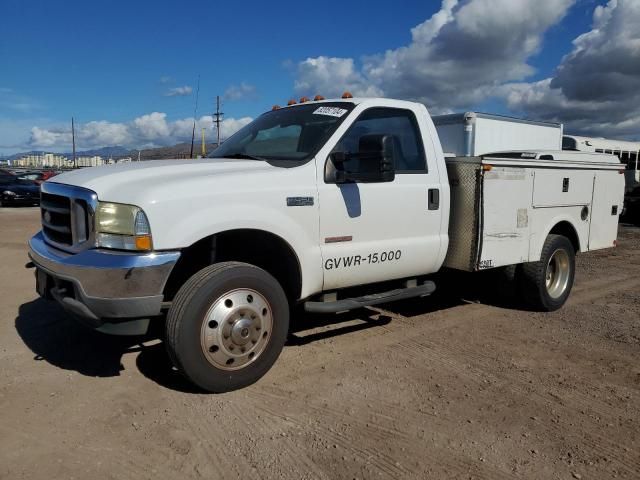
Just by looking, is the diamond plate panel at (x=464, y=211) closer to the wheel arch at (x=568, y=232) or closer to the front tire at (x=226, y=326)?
the wheel arch at (x=568, y=232)

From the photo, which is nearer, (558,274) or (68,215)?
(68,215)

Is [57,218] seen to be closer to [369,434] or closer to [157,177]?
[157,177]

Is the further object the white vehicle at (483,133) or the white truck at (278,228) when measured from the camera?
the white vehicle at (483,133)

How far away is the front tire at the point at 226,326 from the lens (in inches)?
136

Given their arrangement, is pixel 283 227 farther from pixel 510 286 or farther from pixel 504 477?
pixel 510 286

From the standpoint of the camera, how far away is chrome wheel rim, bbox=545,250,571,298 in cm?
616

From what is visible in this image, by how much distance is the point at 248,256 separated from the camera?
4215 mm

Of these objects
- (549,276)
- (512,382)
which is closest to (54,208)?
(512,382)

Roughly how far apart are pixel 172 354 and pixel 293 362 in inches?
46.0

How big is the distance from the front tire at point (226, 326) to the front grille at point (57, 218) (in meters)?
0.95

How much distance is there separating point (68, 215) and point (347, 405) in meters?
2.28

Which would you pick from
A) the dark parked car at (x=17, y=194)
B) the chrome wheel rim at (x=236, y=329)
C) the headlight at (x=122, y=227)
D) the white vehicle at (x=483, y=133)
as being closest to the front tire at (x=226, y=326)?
the chrome wheel rim at (x=236, y=329)

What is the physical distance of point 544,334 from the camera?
5.22 meters

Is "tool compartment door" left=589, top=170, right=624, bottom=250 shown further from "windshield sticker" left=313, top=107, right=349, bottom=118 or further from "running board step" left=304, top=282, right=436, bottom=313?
"windshield sticker" left=313, top=107, right=349, bottom=118
